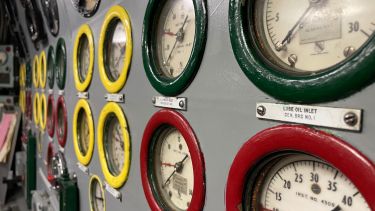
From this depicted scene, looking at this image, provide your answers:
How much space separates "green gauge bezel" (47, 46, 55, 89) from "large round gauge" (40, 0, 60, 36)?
0.18m

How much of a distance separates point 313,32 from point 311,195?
0.30 meters

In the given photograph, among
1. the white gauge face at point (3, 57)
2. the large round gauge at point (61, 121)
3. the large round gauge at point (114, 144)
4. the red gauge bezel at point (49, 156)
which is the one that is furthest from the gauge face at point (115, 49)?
the white gauge face at point (3, 57)

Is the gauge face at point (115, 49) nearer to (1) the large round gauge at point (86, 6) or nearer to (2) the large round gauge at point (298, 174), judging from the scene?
(1) the large round gauge at point (86, 6)

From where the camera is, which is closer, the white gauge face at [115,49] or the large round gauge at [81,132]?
the white gauge face at [115,49]

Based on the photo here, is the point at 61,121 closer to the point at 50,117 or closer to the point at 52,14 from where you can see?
the point at 50,117

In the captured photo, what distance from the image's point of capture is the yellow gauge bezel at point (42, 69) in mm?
3106

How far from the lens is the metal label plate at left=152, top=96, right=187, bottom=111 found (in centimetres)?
97

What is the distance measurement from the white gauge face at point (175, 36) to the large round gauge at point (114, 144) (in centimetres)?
40

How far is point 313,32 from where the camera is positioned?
1.95 feet

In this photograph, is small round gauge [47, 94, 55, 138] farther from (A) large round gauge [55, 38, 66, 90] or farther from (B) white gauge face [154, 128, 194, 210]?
(B) white gauge face [154, 128, 194, 210]

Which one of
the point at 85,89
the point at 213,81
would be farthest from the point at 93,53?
the point at 213,81

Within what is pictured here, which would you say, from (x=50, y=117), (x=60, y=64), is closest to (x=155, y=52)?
(x=60, y=64)

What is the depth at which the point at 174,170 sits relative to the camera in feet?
3.54

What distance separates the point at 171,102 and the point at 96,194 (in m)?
1.03
